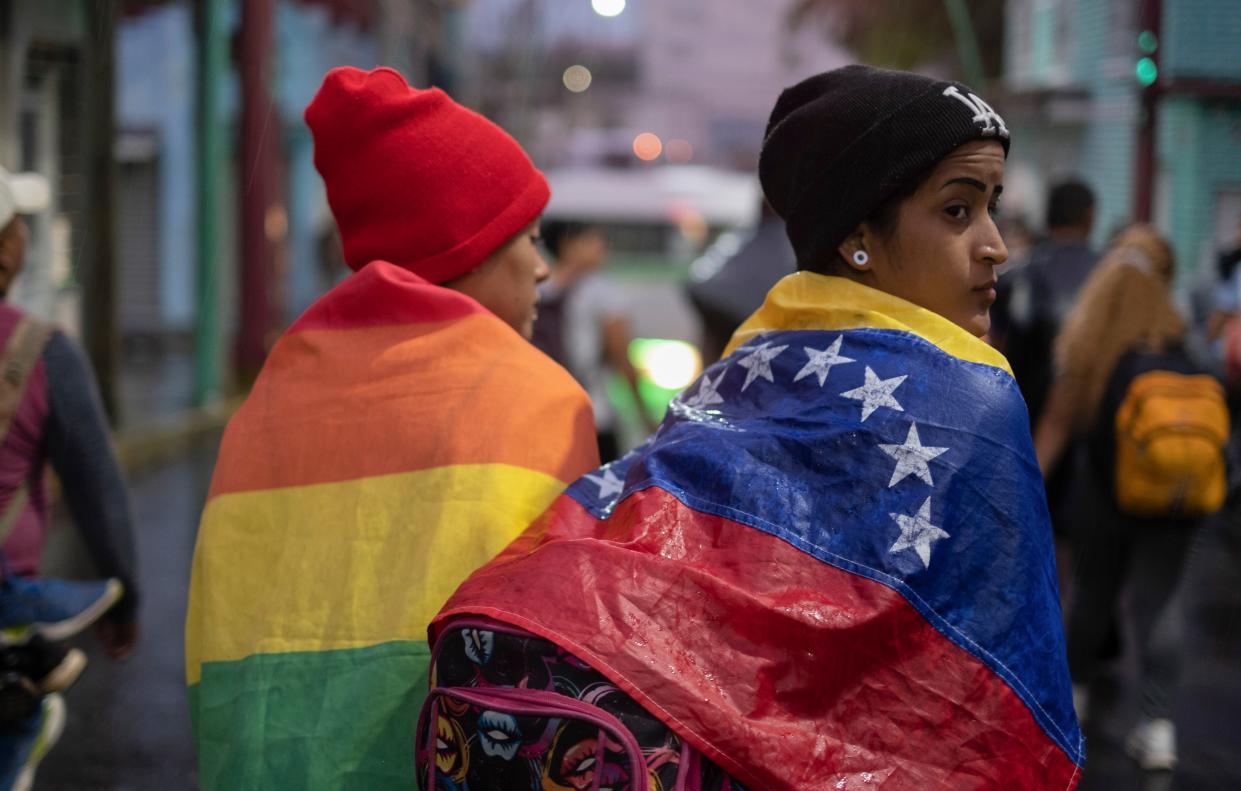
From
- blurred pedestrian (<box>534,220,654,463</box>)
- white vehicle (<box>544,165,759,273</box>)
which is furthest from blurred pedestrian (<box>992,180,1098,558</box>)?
white vehicle (<box>544,165,759,273</box>)

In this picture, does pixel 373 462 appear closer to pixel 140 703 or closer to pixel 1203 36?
pixel 140 703

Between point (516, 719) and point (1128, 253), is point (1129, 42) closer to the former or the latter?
point (1128, 253)

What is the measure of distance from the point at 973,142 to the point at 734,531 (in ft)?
2.14

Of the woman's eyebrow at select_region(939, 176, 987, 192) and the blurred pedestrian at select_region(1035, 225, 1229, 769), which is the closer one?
the woman's eyebrow at select_region(939, 176, 987, 192)

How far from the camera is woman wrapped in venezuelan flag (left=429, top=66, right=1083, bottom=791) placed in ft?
6.13

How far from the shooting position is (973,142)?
224 cm

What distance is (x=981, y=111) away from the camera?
2.23 meters

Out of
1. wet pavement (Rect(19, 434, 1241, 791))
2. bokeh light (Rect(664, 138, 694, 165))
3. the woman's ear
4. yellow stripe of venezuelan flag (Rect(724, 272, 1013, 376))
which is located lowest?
bokeh light (Rect(664, 138, 694, 165))

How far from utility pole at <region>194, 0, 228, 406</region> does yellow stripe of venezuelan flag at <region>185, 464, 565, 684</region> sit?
46.1ft

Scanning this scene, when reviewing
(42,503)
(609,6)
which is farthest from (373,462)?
(609,6)

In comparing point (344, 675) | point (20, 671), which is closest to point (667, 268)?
point (20, 671)

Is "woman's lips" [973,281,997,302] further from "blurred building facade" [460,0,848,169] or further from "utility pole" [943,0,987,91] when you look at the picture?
"blurred building facade" [460,0,848,169]

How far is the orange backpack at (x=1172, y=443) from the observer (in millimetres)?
5801

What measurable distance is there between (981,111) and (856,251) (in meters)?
0.25
